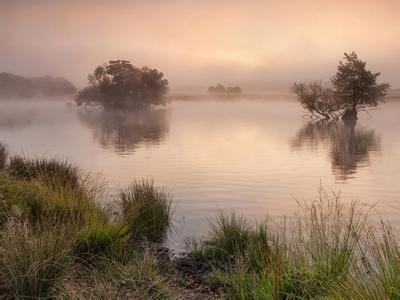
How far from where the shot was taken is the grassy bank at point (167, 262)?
6.80m

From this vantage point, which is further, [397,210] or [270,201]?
[270,201]

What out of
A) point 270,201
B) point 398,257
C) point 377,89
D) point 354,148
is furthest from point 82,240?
point 377,89

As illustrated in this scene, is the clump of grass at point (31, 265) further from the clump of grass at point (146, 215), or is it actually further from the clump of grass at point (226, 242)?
Answer: the clump of grass at point (146, 215)

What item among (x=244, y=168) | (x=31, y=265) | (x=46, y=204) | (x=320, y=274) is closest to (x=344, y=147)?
(x=244, y=168)

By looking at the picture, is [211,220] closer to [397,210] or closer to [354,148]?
[397,210]

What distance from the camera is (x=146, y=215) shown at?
13.1 metres

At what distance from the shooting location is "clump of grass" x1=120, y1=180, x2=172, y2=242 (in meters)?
12.1

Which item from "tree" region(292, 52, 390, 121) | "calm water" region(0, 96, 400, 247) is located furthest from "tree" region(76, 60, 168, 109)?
"calm water" region(0, 96, 400, 247)

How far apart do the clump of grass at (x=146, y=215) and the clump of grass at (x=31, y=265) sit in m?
3.60

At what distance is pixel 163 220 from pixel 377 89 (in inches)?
2405

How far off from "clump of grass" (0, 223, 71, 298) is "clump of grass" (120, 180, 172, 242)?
3601mm

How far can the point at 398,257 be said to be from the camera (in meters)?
6.18

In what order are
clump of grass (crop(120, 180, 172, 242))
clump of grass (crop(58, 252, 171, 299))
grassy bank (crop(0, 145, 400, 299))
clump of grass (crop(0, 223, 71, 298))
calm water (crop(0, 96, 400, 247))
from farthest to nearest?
1. calm water (crop(0, 96, 400, 247))
2. clump of grass (crop(120, 180, 172, 242))
3. clump of grass (crop(0, 223, 71, 298))
4. clump of grass (crop(58, 252, 171, 299))
5. grassy bank (crop(0, 145, 400, 299))

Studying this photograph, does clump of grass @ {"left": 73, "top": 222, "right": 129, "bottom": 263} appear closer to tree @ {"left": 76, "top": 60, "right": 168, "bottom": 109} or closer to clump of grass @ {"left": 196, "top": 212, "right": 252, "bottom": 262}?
clump of grass @ {"left": 196, "top": 212, "right": 252, "bottom": 262}
